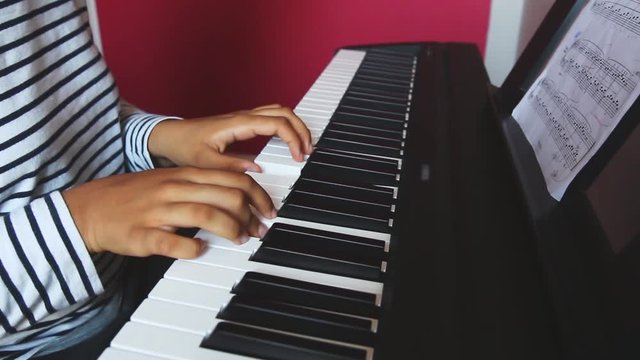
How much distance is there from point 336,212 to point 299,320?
175mm

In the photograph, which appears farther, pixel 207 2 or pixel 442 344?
pixel 207 2

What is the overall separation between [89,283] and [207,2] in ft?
4.90

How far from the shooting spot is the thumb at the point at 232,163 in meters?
0.72

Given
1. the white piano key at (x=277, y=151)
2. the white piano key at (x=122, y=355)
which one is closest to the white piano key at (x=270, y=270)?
the white piano key at (x=122, y=355)

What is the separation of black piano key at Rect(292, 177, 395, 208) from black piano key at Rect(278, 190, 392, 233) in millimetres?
13

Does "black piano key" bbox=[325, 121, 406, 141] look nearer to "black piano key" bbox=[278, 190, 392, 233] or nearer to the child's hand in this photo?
the child's hand

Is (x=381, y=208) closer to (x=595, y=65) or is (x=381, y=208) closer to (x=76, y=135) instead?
(x=595, y=65)

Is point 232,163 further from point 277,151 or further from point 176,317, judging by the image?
point 176,317

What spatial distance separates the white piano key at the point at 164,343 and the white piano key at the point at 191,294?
34 mm

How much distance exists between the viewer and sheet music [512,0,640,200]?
567 millimetres

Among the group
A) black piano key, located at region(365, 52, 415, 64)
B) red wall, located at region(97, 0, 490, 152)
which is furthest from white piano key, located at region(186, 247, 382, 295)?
red wall, located at region(97, 0, 490, 152)

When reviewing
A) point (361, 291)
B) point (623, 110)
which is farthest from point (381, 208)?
point (623, 110)

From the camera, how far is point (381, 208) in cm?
63

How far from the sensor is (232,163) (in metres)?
0.74
